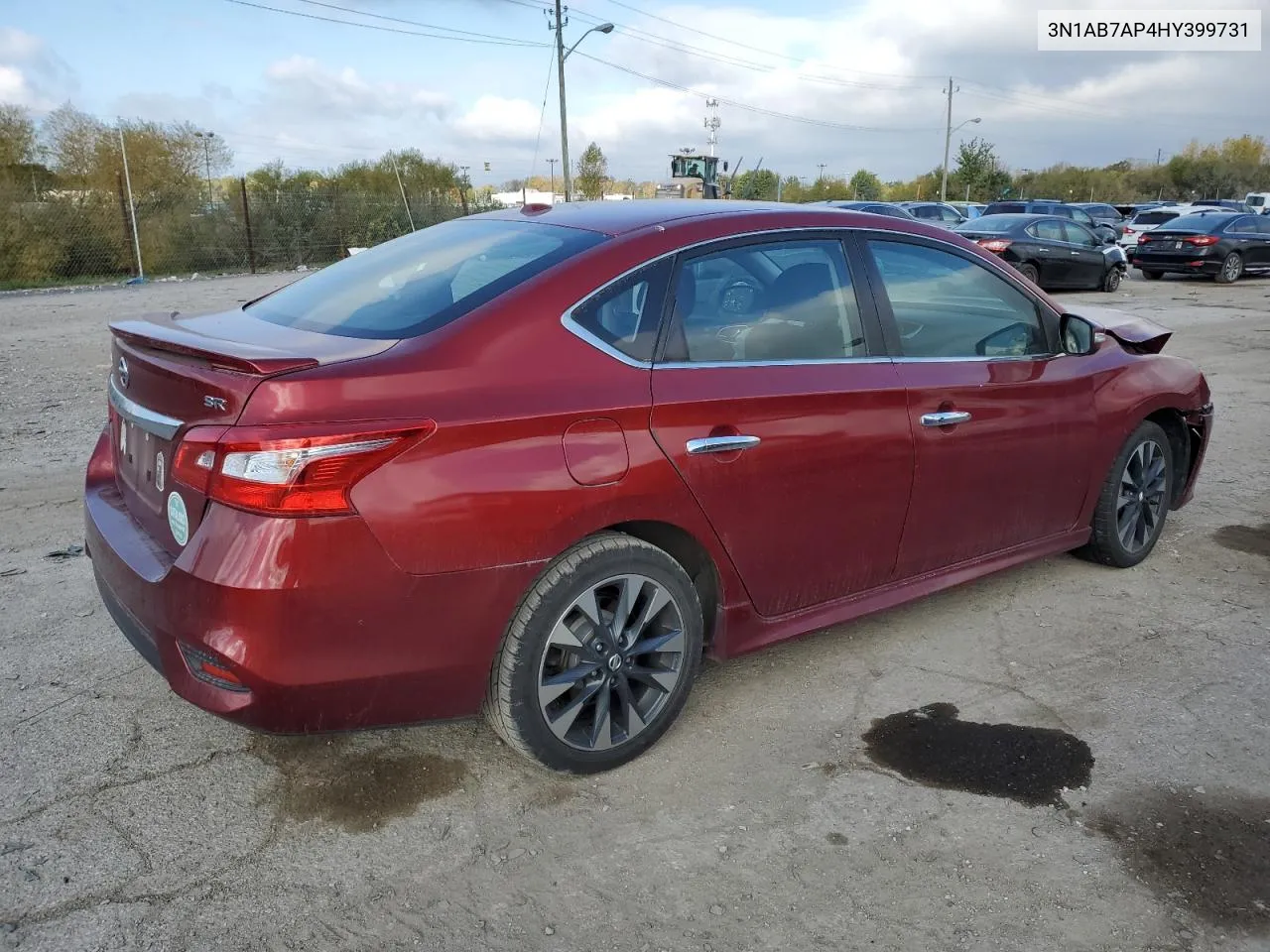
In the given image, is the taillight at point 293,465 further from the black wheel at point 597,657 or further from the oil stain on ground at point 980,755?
the oil stain on ground at point 980,755

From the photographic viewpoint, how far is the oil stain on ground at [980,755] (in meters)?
3.02

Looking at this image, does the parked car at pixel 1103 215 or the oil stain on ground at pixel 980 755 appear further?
the parked car at pixel 1103 215

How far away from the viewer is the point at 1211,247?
21.3 m

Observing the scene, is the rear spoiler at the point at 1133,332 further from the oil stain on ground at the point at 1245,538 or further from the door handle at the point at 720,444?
the door handle at the point at 720,444

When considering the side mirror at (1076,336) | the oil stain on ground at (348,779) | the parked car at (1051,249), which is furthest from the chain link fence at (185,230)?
the oil stain on ground at (348,779)

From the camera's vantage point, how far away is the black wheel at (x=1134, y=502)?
4.54 meters

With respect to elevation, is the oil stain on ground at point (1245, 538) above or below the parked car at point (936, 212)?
below

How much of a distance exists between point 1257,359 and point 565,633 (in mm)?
11175

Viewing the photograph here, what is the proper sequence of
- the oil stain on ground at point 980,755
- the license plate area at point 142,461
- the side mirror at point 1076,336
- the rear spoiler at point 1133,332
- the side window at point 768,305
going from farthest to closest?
the rear spoiler at point 1133,332 < the side mirror at point 1076,336 < the side window at point 768,305 < the oil stain on ground at point 980,755 < the license plate area at point 142,461

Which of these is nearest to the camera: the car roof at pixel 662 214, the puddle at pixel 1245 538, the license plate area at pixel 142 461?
the license plate area at pixel 142 461

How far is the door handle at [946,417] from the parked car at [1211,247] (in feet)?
69.5

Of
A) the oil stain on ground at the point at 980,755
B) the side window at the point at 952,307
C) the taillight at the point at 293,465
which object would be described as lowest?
the oil stain on ground at the point at 980,755

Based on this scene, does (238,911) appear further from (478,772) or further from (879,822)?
(879,822)

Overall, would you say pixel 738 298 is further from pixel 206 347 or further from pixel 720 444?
pixel 206 347
